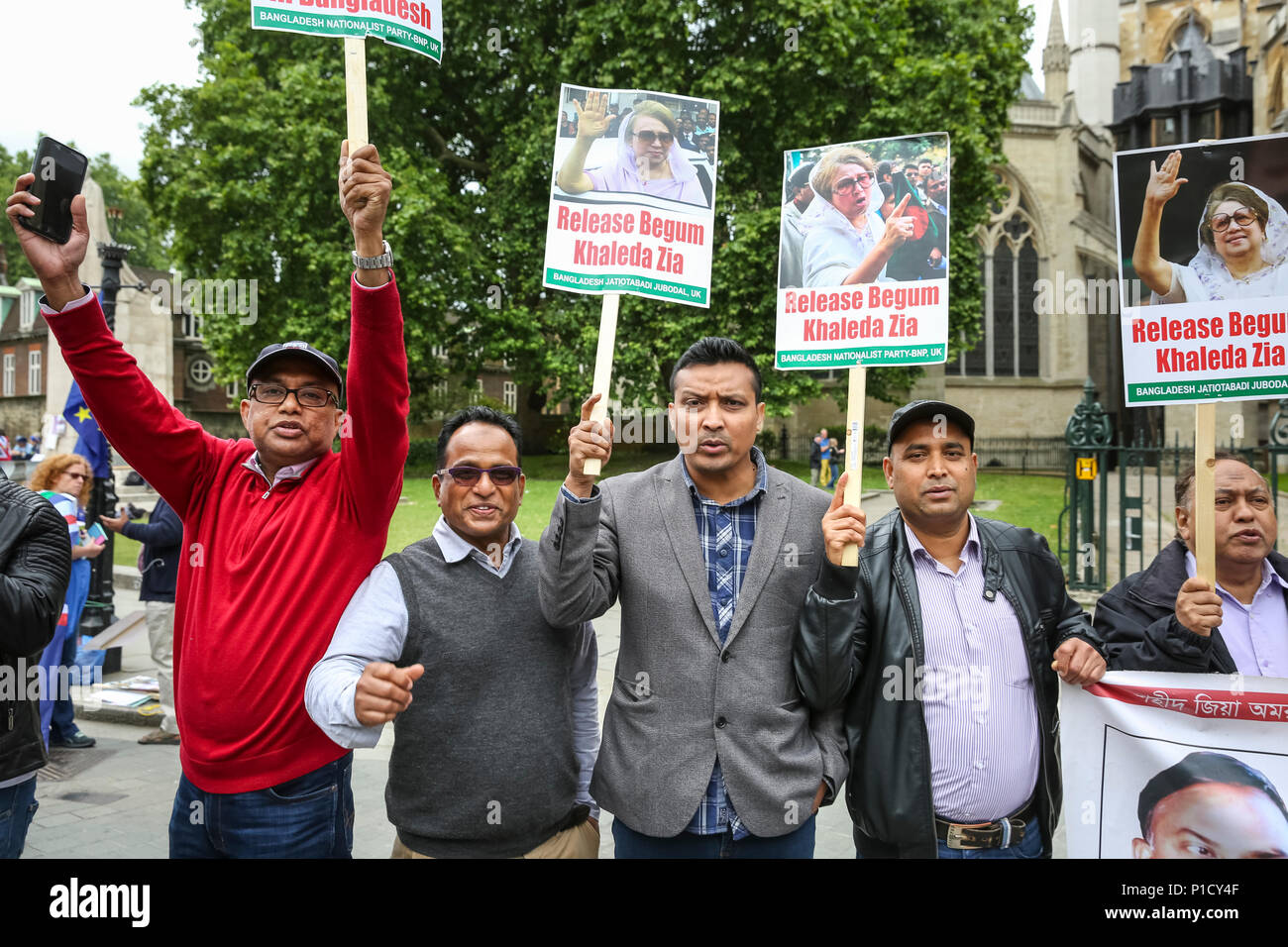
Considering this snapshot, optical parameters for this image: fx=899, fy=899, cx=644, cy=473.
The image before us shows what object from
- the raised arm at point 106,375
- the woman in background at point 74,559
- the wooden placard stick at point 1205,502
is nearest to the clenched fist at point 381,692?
the raised arm at point 106,375

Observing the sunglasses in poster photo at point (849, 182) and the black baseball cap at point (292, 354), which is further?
the sunglasses in poster photo at point (849, 182)

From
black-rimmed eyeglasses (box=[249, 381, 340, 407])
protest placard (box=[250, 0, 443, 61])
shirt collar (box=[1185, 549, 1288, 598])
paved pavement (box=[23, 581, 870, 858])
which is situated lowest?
paved pavement (box=[23, 581, 870, 858])

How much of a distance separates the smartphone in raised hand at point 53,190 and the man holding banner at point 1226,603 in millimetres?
3571

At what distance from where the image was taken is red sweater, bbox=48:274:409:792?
2592 millimetres

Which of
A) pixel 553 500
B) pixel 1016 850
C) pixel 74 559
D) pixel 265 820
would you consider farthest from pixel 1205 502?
pixel 553 500

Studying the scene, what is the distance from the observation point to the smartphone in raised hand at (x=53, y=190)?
2.56m

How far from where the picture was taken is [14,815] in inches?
104

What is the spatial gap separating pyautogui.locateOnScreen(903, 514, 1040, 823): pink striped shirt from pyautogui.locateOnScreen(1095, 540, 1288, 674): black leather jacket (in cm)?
46

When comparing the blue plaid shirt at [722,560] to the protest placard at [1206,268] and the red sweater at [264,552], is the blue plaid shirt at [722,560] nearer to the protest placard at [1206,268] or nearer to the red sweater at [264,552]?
the red sweater at [264,552]

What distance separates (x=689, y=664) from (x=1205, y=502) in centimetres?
179

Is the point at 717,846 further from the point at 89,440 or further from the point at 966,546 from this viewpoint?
the point at 89,440

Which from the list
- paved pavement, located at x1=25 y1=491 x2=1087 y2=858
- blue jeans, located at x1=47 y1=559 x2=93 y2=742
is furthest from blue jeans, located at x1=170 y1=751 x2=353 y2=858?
blue jeans, located at x1=47 y1=559 x2=93 y2=742

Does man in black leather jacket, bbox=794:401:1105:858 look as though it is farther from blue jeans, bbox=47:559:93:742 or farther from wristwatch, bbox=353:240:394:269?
blue jeans, bbox=47:559:93:742

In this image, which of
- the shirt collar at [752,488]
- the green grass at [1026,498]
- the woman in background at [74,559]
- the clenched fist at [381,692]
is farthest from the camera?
the green grass at [1026,498]
